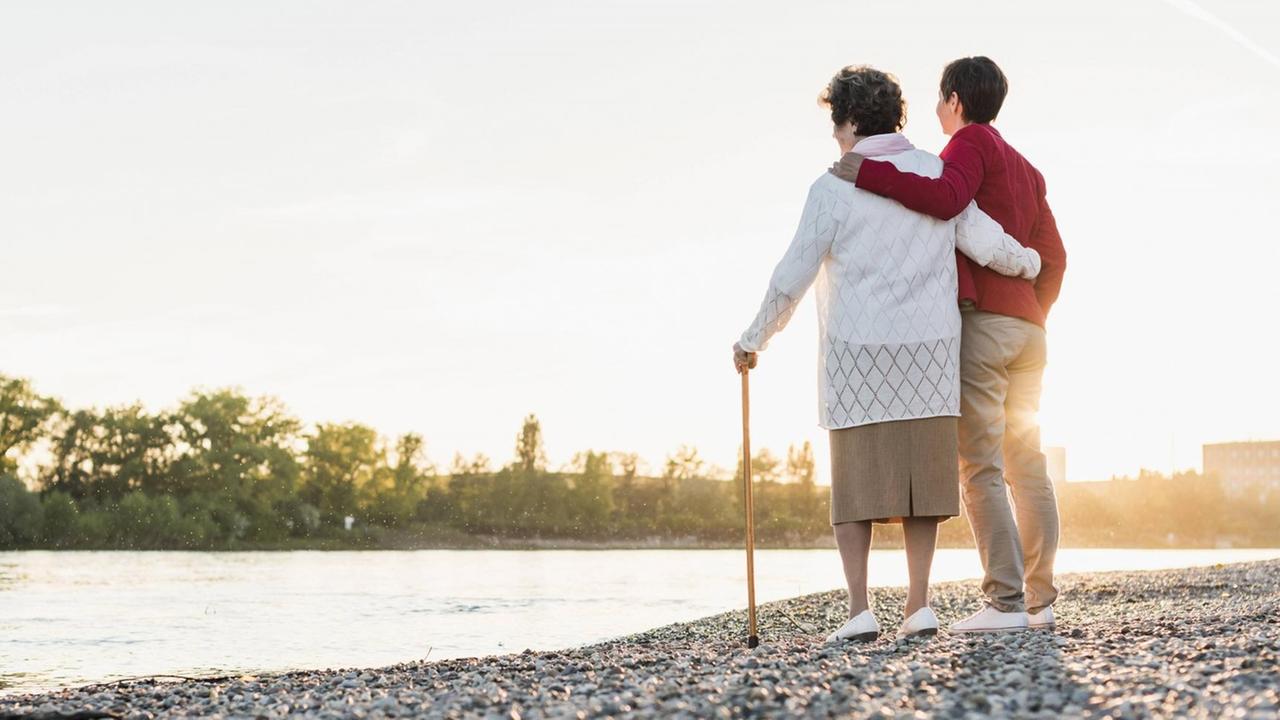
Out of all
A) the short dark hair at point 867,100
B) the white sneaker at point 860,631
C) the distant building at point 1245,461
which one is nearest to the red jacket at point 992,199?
the short dark hair at point 867,100

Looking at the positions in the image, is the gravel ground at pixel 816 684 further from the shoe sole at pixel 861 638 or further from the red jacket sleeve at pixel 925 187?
the red jacket sleeve at pixel 925 187

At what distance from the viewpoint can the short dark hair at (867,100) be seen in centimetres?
508

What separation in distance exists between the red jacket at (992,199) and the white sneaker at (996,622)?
1277 millimetres

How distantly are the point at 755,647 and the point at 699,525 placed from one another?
94362 mm

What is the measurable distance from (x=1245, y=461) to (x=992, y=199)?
16602 cm

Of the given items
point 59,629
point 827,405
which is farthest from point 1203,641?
point 59,629

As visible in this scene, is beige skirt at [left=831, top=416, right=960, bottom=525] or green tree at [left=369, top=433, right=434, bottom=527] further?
green tree at [left=369, top=433, right=434, bottom=527]

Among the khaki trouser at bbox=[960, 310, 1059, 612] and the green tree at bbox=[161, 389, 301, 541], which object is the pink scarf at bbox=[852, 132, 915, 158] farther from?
the green tree at bbox=[161, 389, 301, 541]

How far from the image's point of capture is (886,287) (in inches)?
194

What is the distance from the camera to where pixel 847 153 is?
5.08 metres

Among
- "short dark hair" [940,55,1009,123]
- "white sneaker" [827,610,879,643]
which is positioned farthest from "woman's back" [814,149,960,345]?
"white sneaker" [827,610,879,643]

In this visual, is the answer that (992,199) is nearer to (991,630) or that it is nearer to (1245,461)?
(991,630)

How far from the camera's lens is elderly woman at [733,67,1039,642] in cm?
490

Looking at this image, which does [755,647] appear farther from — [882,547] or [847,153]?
[882,547]
